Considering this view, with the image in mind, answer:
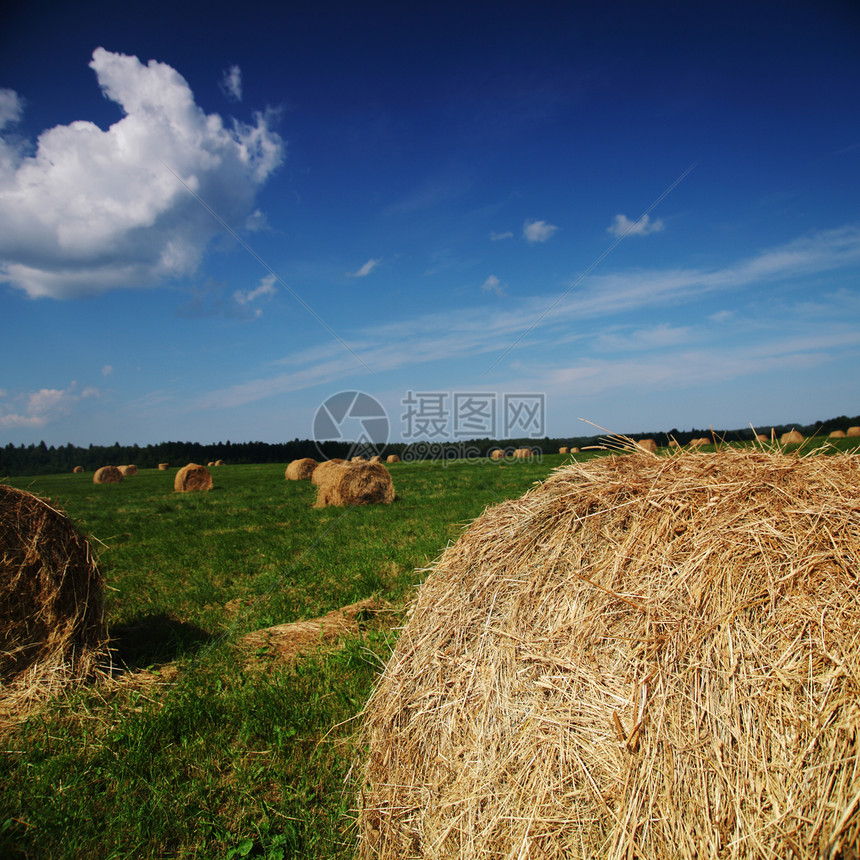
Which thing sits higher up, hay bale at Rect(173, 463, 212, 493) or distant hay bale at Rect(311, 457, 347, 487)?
distant hay bale at Rect(311, 457, 347, 487)

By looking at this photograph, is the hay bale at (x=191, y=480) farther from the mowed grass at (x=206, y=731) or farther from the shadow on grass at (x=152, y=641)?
the shadow on grass at (x=152, y=641)

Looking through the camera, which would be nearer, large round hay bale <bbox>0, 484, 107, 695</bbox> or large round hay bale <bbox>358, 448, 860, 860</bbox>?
large round hay bale <bbox>358, 448, 860, 860</bbox>

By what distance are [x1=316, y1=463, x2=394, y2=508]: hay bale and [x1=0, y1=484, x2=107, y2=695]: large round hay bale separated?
12.4 m

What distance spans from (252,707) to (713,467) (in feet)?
12.9

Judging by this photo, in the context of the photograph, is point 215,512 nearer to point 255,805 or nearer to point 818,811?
point 255,805

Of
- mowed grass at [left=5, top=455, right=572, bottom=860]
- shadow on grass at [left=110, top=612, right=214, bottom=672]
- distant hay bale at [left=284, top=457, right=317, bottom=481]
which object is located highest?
distant hay bale at [left=284, top=457, right=317, bottom=481]

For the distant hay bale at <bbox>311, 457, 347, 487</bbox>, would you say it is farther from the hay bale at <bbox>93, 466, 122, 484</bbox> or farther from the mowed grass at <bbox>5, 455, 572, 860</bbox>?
the hay bale at <bbox>93, 466, 122, 484</bbox>

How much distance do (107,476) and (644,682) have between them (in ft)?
134

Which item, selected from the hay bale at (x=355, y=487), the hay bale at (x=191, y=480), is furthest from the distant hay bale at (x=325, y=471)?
the hay bale at (x=191, y=480)

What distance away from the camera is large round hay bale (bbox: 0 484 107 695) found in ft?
14.9

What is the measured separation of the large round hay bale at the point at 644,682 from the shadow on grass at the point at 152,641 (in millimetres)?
3526

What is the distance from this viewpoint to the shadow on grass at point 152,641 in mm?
5406

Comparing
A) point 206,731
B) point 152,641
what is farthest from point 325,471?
point 206,731

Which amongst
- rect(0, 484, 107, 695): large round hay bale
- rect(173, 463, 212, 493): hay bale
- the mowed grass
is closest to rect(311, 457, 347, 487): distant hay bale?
rect(173, 463, 212, 493): hay bale
